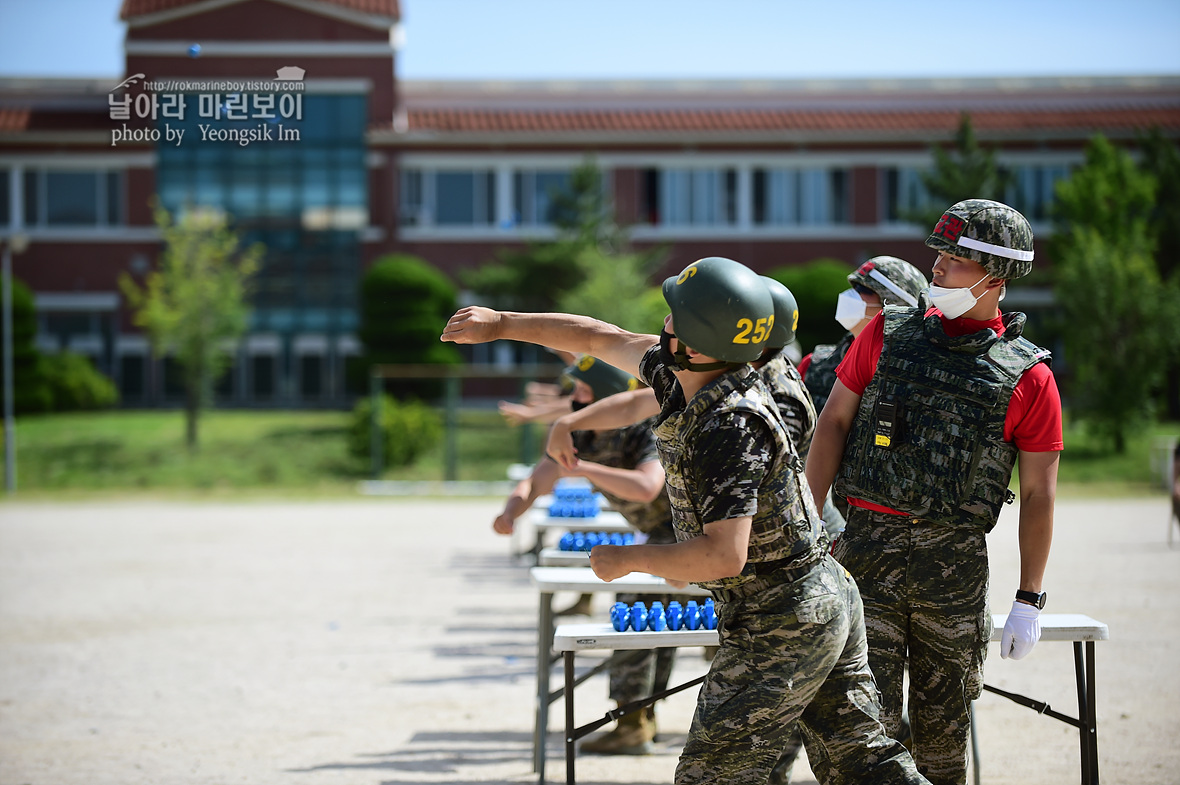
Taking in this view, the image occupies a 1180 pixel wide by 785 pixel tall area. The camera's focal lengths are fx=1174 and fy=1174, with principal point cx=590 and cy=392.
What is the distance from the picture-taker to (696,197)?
131ft

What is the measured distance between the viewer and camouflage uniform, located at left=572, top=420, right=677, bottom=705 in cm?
645

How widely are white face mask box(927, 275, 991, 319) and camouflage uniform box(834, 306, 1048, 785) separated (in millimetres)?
98

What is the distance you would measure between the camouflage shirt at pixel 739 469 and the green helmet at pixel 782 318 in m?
0.16

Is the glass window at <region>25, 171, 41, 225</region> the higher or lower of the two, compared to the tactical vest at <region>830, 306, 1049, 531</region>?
higher

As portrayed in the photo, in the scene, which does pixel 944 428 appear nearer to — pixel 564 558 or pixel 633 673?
pixel 633 673

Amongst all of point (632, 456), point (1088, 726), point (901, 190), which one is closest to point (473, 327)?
point (632, 456)

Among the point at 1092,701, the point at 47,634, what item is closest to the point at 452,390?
the point at 47,634

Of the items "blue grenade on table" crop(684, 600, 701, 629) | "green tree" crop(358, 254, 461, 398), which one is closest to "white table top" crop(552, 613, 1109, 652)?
"blue grenade on table" crop(684, 600, 701, 629)

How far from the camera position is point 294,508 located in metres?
22.4

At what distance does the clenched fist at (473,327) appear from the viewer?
4.32 metres

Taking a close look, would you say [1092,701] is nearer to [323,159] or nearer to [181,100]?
[181,100]

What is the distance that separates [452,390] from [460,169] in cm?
1429

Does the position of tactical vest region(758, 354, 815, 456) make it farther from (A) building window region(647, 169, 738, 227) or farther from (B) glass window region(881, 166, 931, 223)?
(B) glass window region(881, 166, 931, 223)

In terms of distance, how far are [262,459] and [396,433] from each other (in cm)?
404
